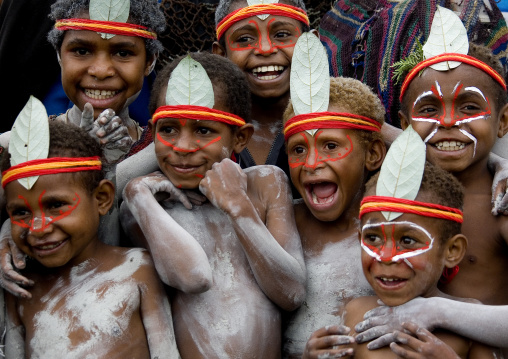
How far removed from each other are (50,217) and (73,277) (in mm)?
290

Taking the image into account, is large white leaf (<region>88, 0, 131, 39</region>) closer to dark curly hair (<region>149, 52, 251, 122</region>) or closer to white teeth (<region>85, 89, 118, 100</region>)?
white teeth (<region>85, 89, 118, 100</region>)

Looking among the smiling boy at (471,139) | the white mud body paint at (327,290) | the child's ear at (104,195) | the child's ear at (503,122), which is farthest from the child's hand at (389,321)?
the child's ear at (104,195)

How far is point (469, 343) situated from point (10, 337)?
5.89 feet

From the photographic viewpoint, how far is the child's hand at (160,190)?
10.7ft

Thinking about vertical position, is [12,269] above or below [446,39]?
below

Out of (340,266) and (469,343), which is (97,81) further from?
(469,343)

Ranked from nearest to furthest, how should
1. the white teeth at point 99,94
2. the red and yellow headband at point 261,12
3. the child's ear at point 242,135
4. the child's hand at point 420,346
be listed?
1. the child's hand at point 420,346
2. the child's ear at point 242,135
3. the white teeth at point 99,94
4. the red and yellow headband at point 261,12

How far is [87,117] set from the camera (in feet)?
10.7

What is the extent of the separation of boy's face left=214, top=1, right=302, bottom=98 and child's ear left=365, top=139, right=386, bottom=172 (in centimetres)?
81

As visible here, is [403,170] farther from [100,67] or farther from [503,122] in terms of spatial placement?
[100,67]

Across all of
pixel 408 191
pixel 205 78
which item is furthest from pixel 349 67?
pixel 408 191

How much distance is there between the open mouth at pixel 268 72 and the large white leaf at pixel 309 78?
0.63m

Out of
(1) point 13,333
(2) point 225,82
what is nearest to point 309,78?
(2) point 225,82

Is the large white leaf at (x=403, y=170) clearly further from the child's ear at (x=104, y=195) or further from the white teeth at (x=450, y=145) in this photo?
the child's ear at (x=104, y=195)
